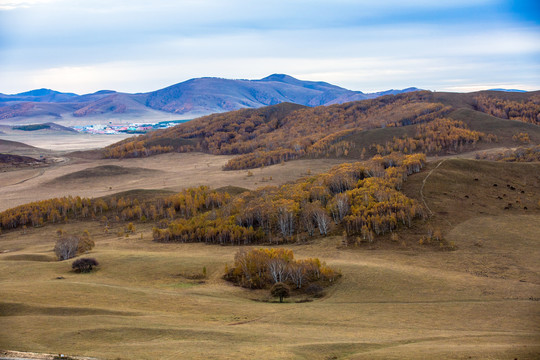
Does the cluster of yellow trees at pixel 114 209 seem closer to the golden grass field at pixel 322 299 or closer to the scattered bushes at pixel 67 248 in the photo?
the golden grass field at pixel 322 299

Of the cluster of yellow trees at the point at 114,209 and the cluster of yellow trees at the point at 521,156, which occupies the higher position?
the cluster of yellow trees at the point at 521,156

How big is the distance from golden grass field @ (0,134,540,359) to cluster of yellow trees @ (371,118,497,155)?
72.2 m

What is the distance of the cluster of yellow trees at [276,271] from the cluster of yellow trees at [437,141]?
109 metres

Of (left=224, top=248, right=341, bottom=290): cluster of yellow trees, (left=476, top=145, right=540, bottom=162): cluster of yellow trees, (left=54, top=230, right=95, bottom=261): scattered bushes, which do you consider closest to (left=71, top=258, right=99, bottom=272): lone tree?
(left=54, top=230, right=95, bottom=261): scattered bushes

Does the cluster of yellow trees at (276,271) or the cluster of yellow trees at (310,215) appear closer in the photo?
the cluster of yellow trees at (276,271)

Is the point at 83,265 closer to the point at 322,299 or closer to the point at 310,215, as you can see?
the point at 322,299

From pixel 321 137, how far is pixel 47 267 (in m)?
148

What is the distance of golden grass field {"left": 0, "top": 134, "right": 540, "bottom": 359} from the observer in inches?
1101

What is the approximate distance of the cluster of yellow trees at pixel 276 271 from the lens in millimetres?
49375

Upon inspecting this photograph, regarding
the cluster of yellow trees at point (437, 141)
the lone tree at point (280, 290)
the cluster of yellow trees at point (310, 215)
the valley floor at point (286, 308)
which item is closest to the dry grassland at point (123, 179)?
the cluster of yellow trees at point (437, 141)

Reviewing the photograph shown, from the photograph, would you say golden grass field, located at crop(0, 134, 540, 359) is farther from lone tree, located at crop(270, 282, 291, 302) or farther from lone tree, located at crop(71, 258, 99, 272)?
lone tree, located at crop(71, 258, 99, 272)

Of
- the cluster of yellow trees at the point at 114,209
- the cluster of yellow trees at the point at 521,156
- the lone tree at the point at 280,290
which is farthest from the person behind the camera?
the cluster of yellow trees at the point at 521,156

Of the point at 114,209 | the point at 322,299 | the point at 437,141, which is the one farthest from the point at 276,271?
the point at 437,141

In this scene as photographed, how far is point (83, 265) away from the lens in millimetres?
53281
